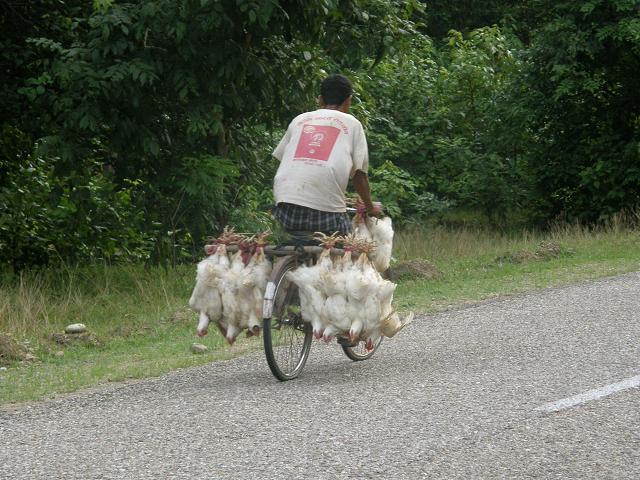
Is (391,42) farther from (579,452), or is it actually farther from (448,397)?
(579,452)

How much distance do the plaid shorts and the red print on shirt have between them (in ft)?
1.17

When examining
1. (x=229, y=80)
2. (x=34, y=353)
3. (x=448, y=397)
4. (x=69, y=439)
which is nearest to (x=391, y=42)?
(x=229, y=80)

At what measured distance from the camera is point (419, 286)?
13.4 m

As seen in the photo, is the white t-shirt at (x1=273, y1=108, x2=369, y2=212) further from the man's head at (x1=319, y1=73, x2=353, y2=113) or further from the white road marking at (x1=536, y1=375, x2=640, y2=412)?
the white road marking at (x1=536, y1=375, x2=640, y2=412)

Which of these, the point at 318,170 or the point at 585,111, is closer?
the point at 318,170

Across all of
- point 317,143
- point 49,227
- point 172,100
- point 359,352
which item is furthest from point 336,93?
point 49,227

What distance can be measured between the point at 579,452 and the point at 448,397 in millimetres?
1402

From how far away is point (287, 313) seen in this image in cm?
798

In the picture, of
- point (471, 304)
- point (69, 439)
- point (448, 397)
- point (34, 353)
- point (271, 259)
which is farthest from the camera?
point (471, 304)

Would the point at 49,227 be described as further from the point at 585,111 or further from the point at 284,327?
the point at 585,111

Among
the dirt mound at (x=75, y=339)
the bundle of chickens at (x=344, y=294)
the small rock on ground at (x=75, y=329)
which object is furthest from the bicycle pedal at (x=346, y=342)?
Answer: the small rock on ground at (x=75, y=329)

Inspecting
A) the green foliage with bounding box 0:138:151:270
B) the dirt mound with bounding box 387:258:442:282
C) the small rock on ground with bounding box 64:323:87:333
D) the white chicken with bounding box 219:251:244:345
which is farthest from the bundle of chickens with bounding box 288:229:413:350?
the green foliage with bounding box 0:138:151:270

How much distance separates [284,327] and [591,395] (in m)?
2.11

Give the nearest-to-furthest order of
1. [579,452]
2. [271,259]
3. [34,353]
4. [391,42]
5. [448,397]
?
1. [579,452]
2. [448,397]
3. [271,259]
4. [34,353]
5. [391,42]
